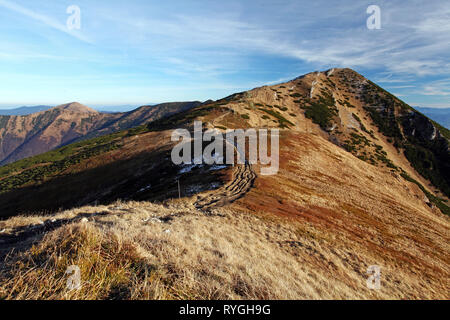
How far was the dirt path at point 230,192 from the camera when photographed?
18741 mm

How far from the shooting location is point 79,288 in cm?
400

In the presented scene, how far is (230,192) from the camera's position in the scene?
69.4 ft

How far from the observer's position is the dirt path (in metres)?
18.7

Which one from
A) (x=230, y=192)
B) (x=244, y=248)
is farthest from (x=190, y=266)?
(x=230, y=192)

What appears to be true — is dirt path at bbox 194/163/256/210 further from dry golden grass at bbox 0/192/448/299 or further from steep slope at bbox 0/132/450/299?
dry golden grass at bbox 0/192/448/299

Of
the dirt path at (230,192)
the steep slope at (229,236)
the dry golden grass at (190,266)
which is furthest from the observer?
the dirt path at (230,192)

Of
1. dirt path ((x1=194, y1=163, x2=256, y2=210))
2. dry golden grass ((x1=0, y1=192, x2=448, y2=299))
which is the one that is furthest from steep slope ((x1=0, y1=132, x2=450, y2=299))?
dirt path ((x1=194, y1=163, x2=256, y2=210))

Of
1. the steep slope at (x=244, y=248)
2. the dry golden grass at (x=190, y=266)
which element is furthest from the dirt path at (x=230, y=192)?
the dry golden grass at (x=190, y=266)

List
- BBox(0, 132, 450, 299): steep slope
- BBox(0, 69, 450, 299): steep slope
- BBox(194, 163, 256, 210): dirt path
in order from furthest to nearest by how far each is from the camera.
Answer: BBox(194, 163, 256, 210): dirt path, BBox(0, 69, 450, 299): steep slope, BBox(0, 132, 450, 299): steep slope

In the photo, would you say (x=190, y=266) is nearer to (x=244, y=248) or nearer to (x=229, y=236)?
(x=244, y=248)

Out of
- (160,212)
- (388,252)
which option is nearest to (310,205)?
(388,252)

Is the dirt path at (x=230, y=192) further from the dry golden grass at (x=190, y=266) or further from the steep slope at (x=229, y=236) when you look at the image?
the dry golden grass at (x=190, y=266)
